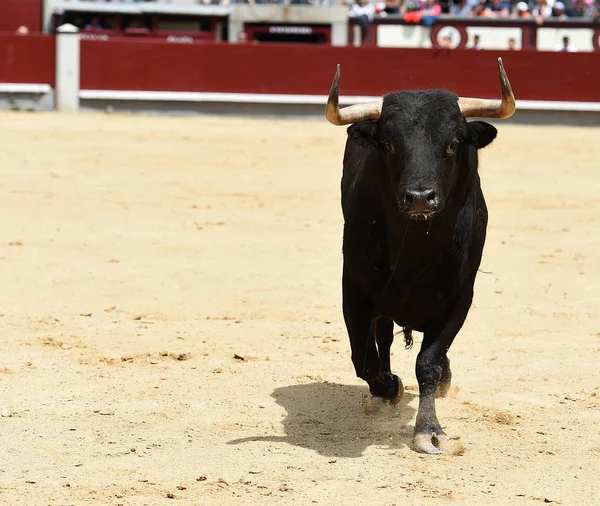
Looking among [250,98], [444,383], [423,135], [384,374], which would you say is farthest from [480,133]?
[250,98]

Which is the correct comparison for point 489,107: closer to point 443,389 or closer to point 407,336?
point 407,336

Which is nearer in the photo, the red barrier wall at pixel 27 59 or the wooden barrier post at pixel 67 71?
the red barrier wall at pixel 27 59

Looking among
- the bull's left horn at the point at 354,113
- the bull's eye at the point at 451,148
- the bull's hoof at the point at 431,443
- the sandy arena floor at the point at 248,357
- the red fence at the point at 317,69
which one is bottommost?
the sandy arena floor at the point at 248,357

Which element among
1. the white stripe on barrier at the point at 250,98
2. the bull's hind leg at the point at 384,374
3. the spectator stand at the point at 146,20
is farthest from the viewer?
the spectator stand at the point at 146,20

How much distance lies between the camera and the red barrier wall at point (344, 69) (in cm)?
1806

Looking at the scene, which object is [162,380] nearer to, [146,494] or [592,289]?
[146,494]

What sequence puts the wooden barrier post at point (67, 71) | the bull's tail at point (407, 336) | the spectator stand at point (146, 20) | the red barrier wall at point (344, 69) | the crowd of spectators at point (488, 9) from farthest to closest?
1. the spectator stand at point (146, 20)
2. the crowd of spectators at point (488, 9)
3. the red barrier wall at point (344, 69)
4. the wooden barrier post at point (67, 71)
5. the bull's tail at point (407, 336)

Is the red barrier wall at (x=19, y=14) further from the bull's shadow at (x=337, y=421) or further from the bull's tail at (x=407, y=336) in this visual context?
the bull's tail at (x=407, y=336)

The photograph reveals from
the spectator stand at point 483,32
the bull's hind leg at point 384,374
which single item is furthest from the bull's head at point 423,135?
the spectator stand at point 483,32

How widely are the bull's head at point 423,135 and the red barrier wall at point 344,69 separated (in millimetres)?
14026

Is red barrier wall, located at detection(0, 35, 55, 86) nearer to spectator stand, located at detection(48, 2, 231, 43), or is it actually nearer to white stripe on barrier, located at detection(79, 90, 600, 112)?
white stripe on barrier, located at detection(79, 90, 600, 112)

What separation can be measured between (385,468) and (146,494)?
812 millimetres

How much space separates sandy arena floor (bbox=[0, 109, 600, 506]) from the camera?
3.76 m

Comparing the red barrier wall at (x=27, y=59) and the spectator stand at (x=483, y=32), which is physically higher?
the spectator stand at (x=483, y=32)
